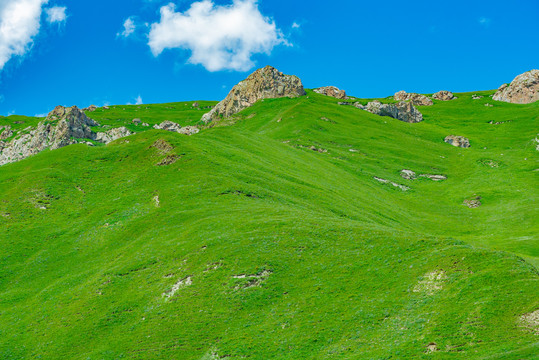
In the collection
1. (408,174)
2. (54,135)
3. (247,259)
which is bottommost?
(247,259)

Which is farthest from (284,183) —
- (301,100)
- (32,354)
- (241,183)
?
(301,100)

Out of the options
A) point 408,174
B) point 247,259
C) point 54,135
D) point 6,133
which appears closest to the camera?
point 247,259

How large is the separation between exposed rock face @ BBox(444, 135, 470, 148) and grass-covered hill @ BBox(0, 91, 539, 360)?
4047 cm

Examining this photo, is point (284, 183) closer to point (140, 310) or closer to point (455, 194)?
point (140, 310)

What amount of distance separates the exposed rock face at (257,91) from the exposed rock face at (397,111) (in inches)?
1259

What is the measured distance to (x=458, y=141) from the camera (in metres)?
142

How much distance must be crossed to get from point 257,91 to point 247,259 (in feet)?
470

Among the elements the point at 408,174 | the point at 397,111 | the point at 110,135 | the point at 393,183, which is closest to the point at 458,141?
the point at 397,111

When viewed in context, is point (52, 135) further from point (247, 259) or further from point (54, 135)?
point (247, 259)

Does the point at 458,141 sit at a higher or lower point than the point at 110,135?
lower

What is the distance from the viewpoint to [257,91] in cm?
17800

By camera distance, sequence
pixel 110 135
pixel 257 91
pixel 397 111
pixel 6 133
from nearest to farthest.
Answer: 1. pixel 110 135
2. pixel 397 111
3. pixel 257 91
4. pixel 6 133

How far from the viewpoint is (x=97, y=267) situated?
164 feet

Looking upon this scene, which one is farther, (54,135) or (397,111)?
(397,111)
